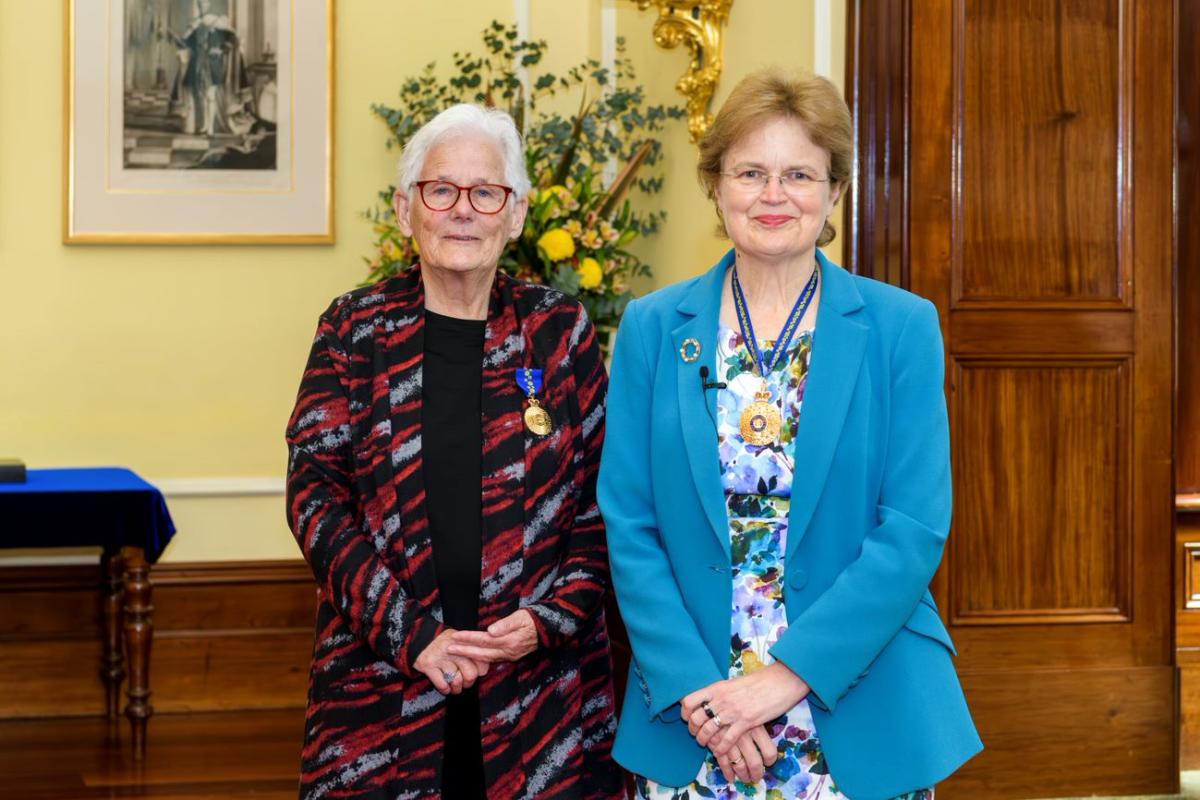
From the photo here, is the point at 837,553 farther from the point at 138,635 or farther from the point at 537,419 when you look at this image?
the point at 138,635

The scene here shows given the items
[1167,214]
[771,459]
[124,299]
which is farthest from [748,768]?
[124,299]

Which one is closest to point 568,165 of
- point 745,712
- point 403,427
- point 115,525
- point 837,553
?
point 115,525

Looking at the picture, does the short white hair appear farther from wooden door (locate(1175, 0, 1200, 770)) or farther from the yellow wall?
wooden door (locate(1175, 0, 1200, 770))

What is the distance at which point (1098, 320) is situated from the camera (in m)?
3.91

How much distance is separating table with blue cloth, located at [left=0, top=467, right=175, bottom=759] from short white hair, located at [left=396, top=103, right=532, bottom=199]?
2588 mm

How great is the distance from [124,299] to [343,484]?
326 cm

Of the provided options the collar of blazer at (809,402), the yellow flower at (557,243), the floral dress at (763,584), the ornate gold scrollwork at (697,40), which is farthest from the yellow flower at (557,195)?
the floral dress at (763,584)

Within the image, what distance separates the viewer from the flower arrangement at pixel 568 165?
4184 millimetres

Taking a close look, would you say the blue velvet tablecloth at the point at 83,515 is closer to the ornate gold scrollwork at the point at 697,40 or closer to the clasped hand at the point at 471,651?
the ornate gold scrollwork at the point at 697,40

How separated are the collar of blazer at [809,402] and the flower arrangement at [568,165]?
193 centimetres

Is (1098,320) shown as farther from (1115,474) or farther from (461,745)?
(461,745)

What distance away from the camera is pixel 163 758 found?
15.4 ft

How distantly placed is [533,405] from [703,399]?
371 mm

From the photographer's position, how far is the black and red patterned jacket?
2.31m
